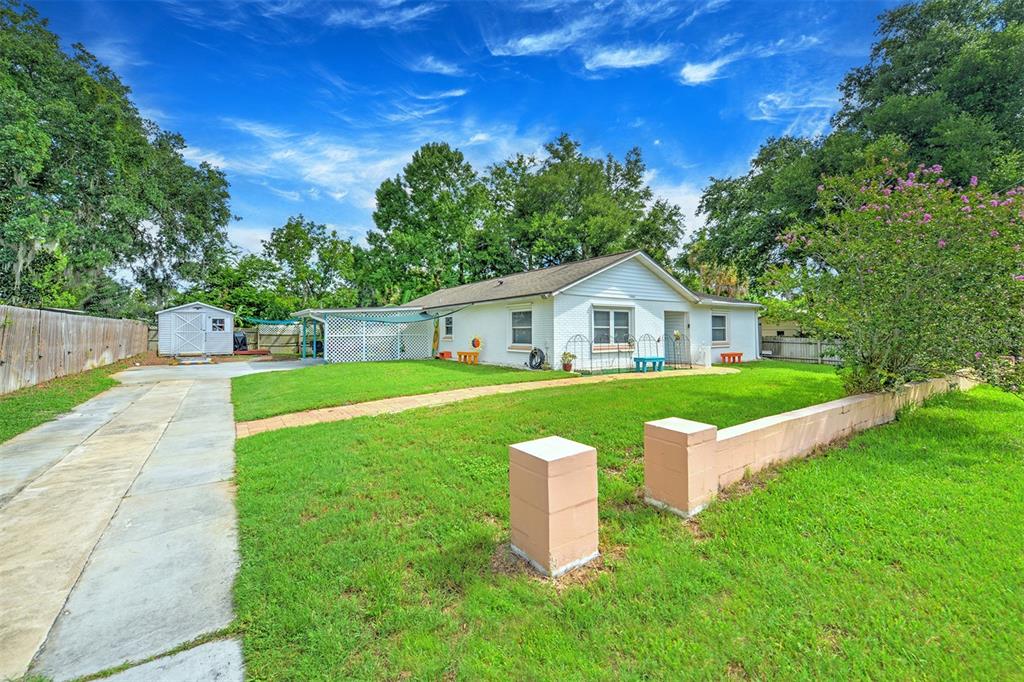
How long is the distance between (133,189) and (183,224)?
7.86 m

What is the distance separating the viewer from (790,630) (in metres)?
1.97

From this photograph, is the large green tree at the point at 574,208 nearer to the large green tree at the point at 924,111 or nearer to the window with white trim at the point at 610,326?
the large green tree at the point at 924,111

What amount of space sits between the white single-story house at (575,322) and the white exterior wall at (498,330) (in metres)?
0.04

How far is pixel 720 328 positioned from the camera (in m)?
17.3

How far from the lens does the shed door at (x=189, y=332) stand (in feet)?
79.3

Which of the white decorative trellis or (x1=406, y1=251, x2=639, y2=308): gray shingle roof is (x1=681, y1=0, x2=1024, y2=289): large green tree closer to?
(x1=406, y1=251, x2=639, y2=308): gray shingle roof

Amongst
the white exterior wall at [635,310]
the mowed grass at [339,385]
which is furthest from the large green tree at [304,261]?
the white exterior wall at [635,310]

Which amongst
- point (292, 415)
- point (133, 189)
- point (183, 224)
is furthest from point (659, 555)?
point (183, 224)

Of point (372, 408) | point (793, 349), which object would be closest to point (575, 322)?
point (372, 408)

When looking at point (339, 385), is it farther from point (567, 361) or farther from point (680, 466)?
point (680, 466)

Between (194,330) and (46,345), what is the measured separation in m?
15.1

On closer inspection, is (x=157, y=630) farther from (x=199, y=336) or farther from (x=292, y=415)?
(x=199, y=336)

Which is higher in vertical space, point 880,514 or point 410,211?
point 410,211

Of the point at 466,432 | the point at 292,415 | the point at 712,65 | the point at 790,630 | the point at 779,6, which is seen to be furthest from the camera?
the point at 712,65
